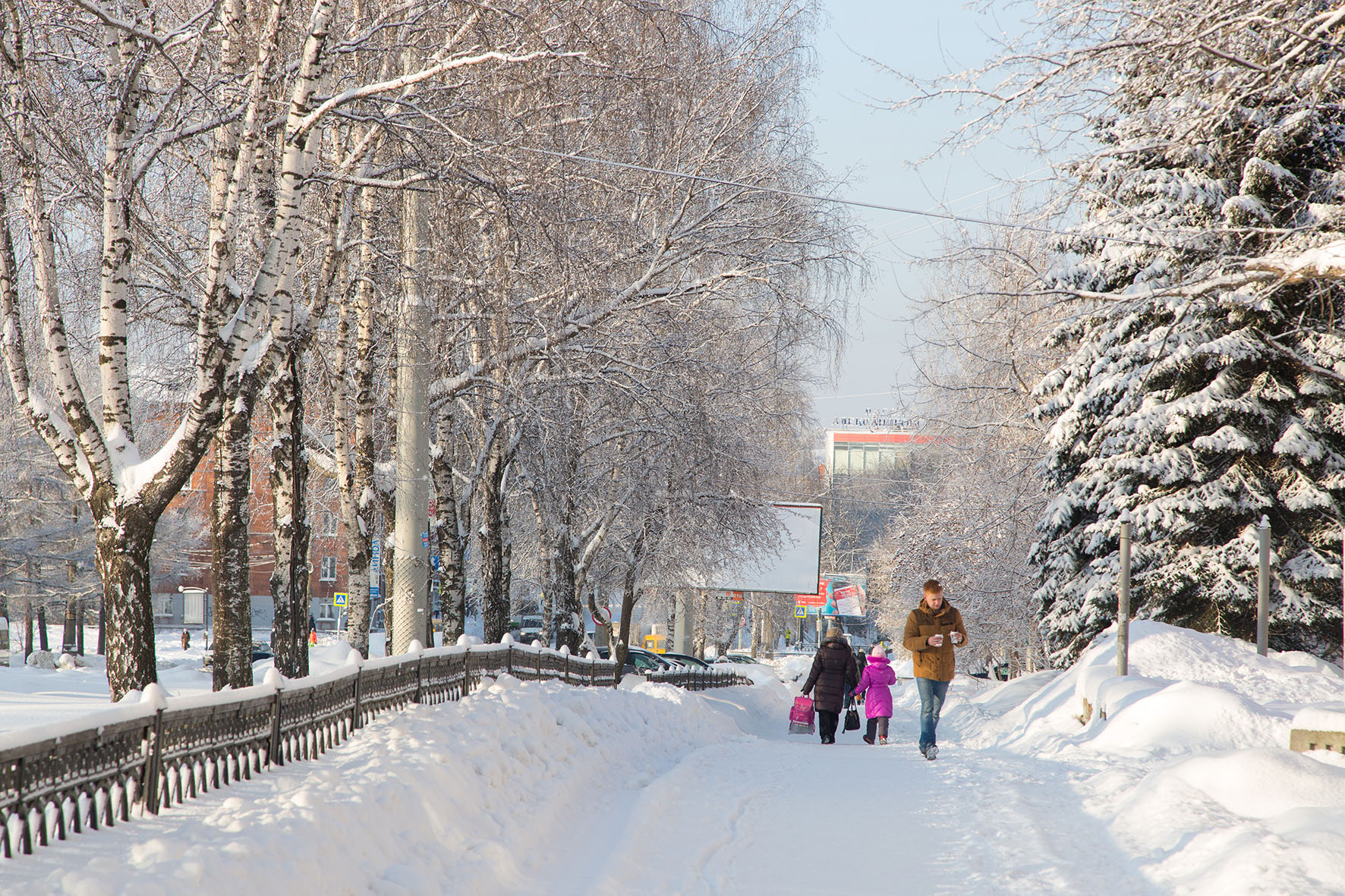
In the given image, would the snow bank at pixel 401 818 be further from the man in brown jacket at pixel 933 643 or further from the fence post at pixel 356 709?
the man in brown jacket at pixel 933 643

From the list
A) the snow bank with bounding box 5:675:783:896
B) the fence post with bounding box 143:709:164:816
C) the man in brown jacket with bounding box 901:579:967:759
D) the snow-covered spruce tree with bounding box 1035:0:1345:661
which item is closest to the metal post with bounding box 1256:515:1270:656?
the snow-covered spruce tree with bounding box 1035:0:1345:661

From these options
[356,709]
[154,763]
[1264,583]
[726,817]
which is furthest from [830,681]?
[154,763]

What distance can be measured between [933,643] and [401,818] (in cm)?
714

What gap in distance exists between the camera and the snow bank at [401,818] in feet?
14.4

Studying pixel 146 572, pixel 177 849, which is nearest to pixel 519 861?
pixel 177 849

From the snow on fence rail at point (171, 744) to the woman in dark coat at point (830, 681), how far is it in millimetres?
7185

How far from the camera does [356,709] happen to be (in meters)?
8.14

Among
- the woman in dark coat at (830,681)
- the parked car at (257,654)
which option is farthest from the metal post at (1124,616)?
the parked car at (257,654)

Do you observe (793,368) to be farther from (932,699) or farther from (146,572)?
(146,572)

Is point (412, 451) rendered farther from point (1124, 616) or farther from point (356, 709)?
point (1124, 616)

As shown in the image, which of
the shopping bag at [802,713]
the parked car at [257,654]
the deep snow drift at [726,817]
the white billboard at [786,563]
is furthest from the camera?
the parked car at [257,654]

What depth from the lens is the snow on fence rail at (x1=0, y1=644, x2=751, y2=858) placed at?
4457 mm

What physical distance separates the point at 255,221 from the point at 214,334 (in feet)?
5.06

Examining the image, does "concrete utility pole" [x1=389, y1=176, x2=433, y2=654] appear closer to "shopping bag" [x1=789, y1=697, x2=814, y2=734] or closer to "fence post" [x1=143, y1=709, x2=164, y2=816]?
"fence post" [x1=143, y1=709, x2=164, y2=816]
